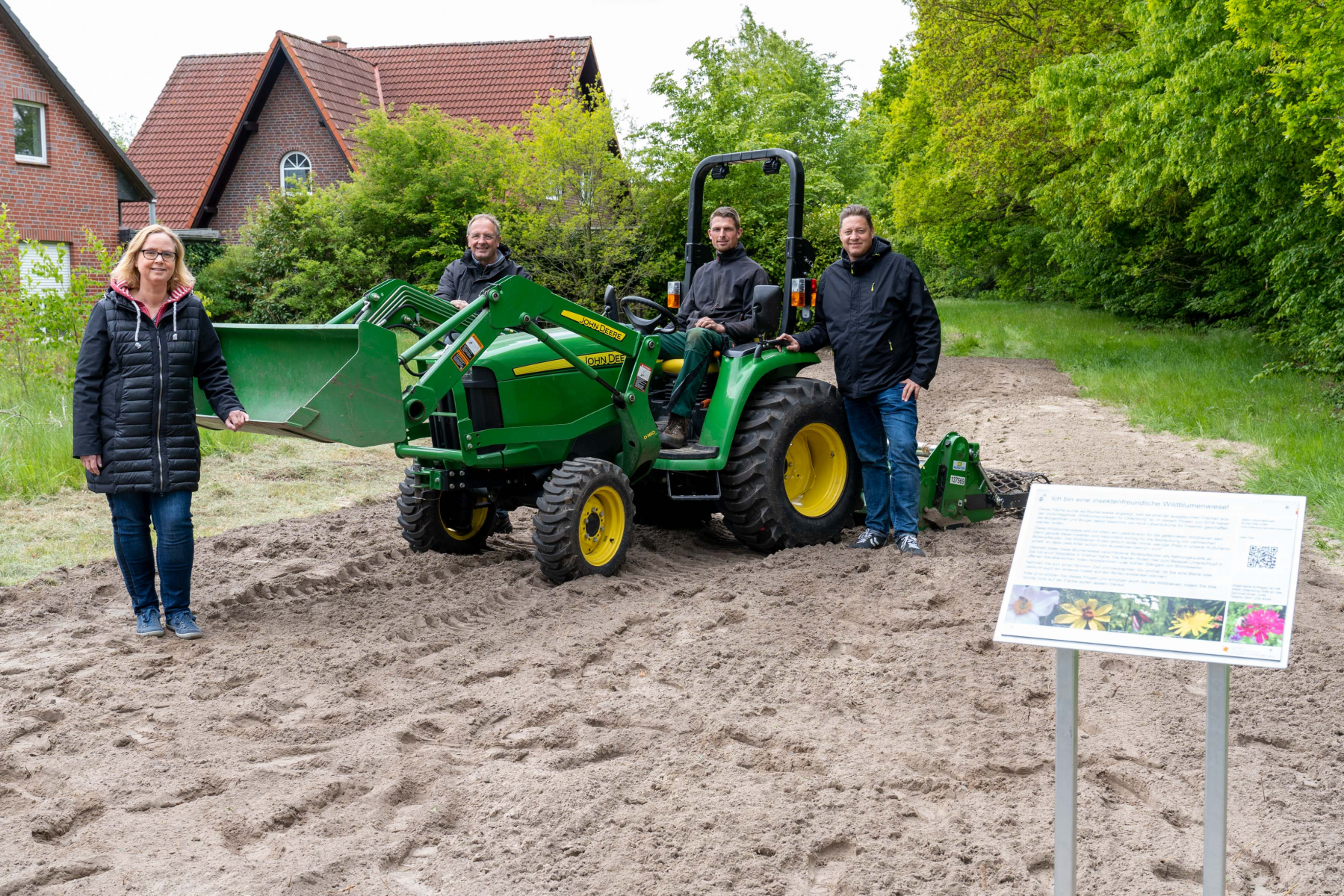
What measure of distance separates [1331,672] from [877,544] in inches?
102

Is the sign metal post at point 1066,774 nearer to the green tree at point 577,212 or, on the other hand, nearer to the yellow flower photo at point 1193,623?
the yellow flower photo at point 1193,623

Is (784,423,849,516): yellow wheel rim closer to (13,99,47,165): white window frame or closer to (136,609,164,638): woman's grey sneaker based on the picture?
(136,609,164,638): woman's grey sneaker

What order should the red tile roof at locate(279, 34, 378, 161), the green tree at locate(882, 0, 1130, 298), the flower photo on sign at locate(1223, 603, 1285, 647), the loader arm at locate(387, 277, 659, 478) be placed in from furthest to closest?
the red tile roof at locate(279, 34, 378, 161) → the green tree at locate(882, 0, 1130, 298) → the loader arm at locate(387, 277, 659, 478) → the flower photo on sign at locate(1223, 603, 1285, 647)

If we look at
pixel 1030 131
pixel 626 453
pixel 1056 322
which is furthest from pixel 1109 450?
pixel 1056 322

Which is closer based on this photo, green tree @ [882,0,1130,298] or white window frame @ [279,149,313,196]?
green tree @ [882,0,1130,298]

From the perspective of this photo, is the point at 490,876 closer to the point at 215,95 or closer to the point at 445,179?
the point at 445,179

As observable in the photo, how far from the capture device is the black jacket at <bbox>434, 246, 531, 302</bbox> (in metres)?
7.36

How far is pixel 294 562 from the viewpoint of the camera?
22.0 feet

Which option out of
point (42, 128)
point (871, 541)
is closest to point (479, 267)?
point (871, 541)

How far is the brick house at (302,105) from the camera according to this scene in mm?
26688

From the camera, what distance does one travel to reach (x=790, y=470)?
7223 mm

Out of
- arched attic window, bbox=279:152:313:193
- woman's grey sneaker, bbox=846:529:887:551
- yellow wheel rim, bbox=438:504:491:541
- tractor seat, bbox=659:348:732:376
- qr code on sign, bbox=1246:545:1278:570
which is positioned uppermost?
arched attic window, bbox=279:152:313:193

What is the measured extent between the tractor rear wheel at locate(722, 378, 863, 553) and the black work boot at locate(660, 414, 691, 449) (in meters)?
0.34

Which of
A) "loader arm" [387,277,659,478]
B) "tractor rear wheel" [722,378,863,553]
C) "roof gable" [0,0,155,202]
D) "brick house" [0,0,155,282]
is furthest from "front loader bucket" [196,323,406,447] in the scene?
"roof gable" [0,0,155,202]
